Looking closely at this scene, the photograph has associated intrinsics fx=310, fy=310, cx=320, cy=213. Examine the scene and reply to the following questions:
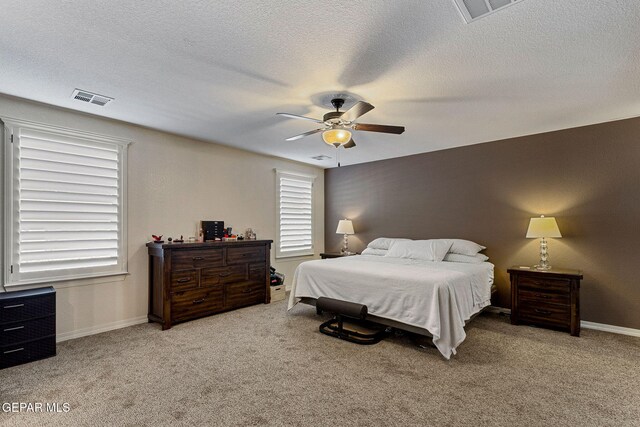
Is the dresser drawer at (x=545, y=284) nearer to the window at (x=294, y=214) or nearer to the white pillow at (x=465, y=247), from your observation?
the white pillow at (x=465, y=247)

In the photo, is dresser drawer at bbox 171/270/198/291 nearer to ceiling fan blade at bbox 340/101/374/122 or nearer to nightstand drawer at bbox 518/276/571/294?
ceiling fan blade at bbox 340/101/374/122

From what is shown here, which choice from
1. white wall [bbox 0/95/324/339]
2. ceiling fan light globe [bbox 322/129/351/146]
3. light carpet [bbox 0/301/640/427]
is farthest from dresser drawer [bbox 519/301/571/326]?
Result: white wall [bbox 0/95/324/339]

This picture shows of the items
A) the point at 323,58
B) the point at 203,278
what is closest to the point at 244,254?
the point at 203,278

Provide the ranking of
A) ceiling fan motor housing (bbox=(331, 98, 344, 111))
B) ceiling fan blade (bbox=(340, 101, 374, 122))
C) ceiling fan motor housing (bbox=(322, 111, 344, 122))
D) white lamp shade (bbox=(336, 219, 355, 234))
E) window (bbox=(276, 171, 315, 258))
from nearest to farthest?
ceiling fan blade (bbox=(340, 101, 374, 122))
ceiling fan motor housing (bbox=(322, 111, 344, 122))
ceiling fan motor housing (bbox=(331, 98, 344, 111))
window (bbox=(276, 171, 315, 258))
white lamp shade (bbox=(336, 219, 355, 234))

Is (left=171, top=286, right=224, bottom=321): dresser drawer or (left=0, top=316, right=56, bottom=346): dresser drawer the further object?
(left=171, top=286, right=224, bottom=321): dresser drawer

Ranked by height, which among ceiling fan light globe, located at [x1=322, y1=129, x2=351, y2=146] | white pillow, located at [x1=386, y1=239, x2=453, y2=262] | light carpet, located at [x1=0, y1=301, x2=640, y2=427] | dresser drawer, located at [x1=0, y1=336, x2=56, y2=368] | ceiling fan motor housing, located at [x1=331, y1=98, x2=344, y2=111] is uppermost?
ceiling fan motor housing, located at [x1=331, y1=98, x2=344, y2=111]

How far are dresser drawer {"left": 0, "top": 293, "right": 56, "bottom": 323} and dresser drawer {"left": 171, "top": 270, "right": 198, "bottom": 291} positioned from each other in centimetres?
119

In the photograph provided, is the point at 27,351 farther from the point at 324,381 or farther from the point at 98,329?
the point at 324,381

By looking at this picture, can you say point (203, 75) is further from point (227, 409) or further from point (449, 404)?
point (449, 404)

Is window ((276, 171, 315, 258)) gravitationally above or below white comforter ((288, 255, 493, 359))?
above

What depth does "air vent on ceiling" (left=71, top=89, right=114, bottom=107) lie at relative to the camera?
10.1 feet

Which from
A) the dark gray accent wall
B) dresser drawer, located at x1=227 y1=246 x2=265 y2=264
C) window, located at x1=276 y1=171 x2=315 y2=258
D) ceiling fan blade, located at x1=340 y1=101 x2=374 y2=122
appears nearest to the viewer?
ceiling fan blade, located at x1=340 y1=101 x2=374 y2=122

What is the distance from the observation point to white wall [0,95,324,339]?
3557 millimetres

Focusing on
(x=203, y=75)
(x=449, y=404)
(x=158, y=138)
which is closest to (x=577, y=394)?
(x=449, y=404)
